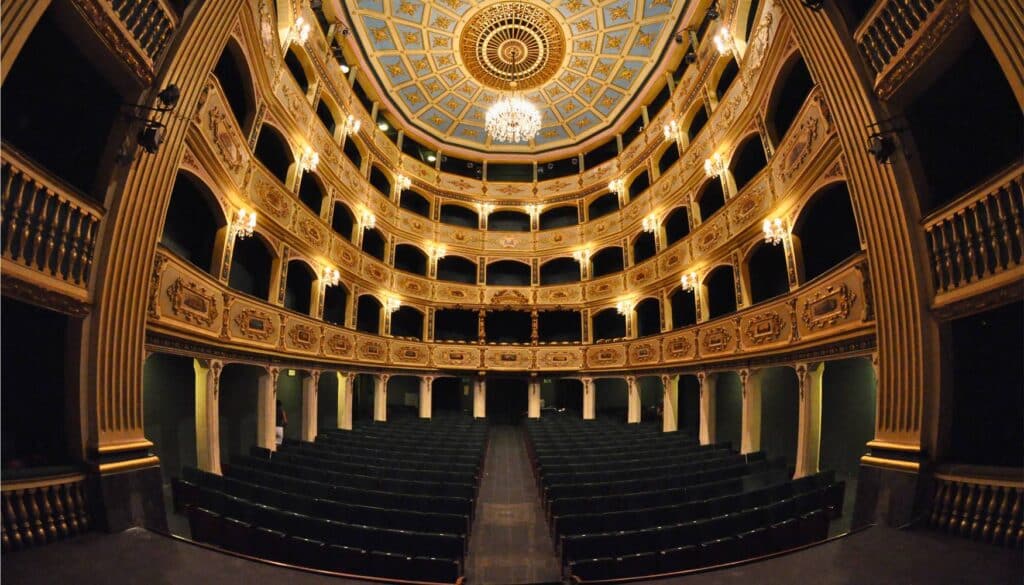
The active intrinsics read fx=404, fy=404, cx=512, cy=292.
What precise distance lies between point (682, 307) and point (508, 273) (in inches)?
→ 351

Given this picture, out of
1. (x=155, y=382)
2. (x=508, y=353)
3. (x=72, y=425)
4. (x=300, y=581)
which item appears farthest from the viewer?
(x=508, y=353)

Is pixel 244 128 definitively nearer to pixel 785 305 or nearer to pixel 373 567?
pixel 373 567

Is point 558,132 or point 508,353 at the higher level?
point 558,132

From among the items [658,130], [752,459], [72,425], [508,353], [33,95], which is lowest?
[752,459]

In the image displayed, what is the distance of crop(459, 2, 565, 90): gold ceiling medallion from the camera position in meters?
13.9

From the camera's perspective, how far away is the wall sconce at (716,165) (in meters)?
12.2

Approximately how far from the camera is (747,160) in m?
12.0

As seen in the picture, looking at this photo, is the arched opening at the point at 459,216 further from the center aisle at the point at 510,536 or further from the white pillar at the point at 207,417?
the white pillar at the point at 207,417

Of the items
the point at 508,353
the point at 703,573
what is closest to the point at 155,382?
the point at 703,573

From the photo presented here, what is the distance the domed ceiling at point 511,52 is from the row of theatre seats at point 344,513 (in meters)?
14.0

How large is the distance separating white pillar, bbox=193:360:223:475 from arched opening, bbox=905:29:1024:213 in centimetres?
1240

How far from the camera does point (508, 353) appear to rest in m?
19.4

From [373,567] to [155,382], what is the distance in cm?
799

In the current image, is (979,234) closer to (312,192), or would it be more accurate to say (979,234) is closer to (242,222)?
(242,222)
